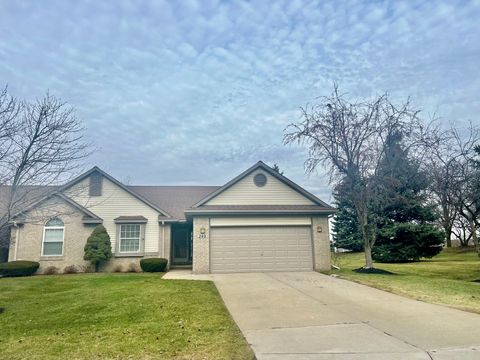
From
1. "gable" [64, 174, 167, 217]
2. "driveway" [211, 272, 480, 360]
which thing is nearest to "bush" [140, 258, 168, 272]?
"gable" [64, 174, 167, 217]

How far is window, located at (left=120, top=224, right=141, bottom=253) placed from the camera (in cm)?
2084

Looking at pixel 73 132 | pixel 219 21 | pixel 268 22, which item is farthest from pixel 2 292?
pixel 268 22

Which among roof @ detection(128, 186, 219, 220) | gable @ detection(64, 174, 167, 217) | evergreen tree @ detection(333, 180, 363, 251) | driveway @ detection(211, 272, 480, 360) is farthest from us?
→ evergreen tree @ detection(333, 180, 363, 251)

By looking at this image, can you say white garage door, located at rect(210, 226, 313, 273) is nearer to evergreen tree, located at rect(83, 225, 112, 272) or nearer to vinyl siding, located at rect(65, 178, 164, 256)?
vinyl siding, located at rect(65, 178, 164, 256)

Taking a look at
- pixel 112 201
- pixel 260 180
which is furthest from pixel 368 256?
pixel 112 201

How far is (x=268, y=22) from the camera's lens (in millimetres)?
11773

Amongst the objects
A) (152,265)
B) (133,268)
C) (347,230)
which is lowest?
(133,268)

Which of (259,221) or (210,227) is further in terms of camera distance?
(259,221)

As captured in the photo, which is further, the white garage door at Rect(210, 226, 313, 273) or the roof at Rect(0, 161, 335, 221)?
the roof at Rect(0, 161, 335, 221)

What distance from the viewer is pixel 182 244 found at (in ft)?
81.9

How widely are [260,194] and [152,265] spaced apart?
7.04 m

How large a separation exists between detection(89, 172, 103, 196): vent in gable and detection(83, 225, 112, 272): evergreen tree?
2295 millimetres

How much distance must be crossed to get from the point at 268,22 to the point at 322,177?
32.6 feet

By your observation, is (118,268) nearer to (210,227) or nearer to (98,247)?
(98,247)
